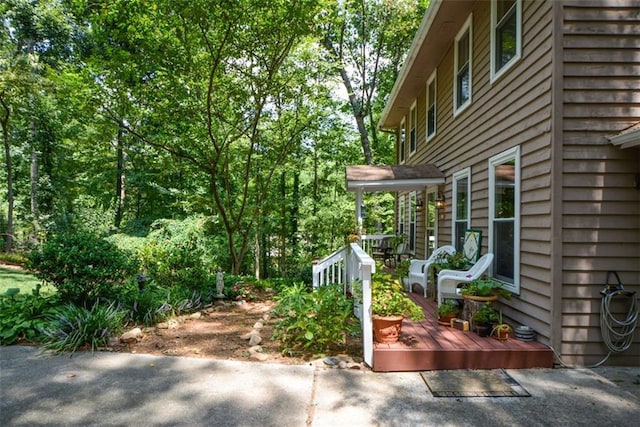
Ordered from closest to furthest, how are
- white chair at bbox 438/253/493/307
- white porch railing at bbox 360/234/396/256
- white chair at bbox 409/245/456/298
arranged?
1. white chair at bbox 438/253/493/307
2. white chair at bbox 409/245/456/298
3. white porch railing at bbox 360/234/396/256

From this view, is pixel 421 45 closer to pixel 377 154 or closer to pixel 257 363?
pixel 257 363

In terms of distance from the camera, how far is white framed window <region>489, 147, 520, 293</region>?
4.16 m

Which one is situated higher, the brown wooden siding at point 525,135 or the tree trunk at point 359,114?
the tree trunk at point 359,114

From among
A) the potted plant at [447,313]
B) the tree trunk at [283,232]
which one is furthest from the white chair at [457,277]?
the tree trunk at [283,232]

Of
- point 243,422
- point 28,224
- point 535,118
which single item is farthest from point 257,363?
point 28,224

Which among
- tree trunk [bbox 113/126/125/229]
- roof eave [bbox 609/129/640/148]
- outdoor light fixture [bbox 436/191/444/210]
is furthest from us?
tree trunk [bbox 113/126/125/229]

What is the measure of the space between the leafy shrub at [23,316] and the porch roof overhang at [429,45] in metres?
6.74

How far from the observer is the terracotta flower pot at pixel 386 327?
3598 millimetres

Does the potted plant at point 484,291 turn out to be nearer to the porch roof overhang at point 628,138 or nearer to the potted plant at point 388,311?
the potted plant at point 388,311

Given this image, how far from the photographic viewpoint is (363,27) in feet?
50.3

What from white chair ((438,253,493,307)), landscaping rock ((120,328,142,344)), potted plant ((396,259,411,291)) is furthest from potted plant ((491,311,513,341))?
landscaping rock ((120,328,142,344))

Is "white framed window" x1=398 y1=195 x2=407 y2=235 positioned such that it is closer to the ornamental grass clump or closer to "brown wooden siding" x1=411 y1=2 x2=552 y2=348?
"brown wooden siding" x1=411 y1=2 x2=552 y2=348

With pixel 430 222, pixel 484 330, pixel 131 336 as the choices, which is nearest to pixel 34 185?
pixel 131 336

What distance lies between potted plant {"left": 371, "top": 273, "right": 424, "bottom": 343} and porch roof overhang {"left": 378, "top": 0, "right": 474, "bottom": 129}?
14.3 feet
